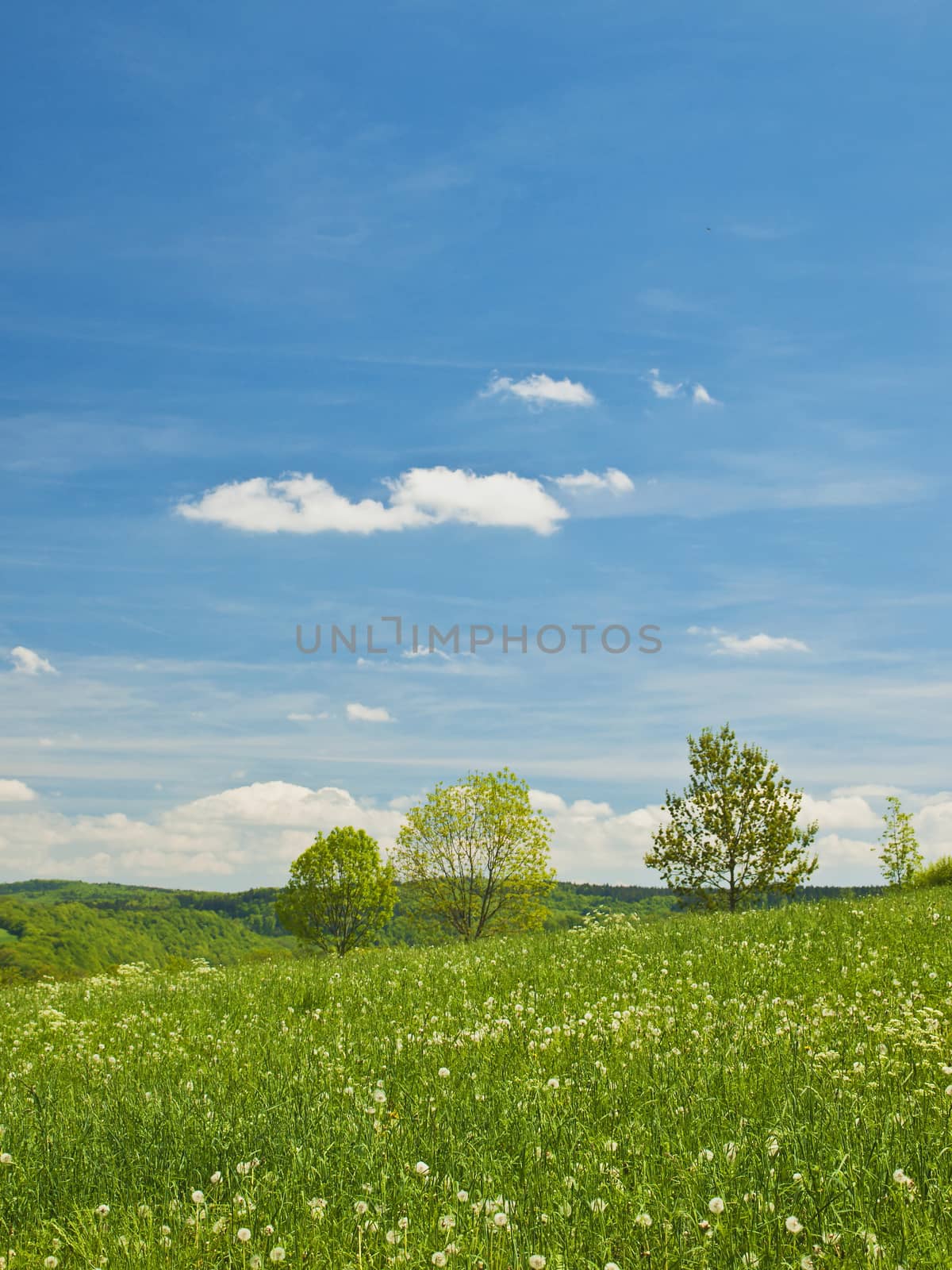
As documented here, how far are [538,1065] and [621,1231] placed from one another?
9.95 ft

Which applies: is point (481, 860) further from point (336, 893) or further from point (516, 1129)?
point (516, 1129)

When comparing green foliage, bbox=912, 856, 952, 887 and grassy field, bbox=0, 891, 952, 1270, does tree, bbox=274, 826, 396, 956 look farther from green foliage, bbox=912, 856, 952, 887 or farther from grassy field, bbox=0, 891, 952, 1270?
grassy field, bbox=0, 891, 952, 1270

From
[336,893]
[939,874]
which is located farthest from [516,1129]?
[336,893]

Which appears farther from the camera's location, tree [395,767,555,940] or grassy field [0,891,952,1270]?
tree [395,767,555,940]

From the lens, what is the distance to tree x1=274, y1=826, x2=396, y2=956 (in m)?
55.3

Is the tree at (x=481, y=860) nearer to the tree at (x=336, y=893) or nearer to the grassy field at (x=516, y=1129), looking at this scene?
the tree at (x=336, y=893)

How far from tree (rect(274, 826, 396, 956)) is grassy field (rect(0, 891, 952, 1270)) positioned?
45189 millimetres

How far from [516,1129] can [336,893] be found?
52547mm

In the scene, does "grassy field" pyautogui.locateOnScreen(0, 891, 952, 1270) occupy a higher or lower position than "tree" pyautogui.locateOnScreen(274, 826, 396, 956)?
higher

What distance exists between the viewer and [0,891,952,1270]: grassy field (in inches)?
162

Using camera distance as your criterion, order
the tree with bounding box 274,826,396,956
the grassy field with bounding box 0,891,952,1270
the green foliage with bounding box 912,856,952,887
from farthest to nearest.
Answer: the tree with bounding box 274,826,396,956 → the green foliage with bounding box 912,856,952,887 → the grassy field with bounding box 0,891,952,1270

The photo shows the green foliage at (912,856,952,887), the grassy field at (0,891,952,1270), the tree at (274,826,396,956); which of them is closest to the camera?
the grassy field at (0,891,952,1270)

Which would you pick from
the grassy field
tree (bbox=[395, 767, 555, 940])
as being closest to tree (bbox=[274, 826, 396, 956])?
tree (bbox=[395, 767, 555, 940])

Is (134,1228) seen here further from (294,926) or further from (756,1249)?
(294,926)
